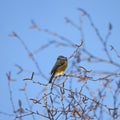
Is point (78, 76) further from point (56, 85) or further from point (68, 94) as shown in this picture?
point (56, 85)

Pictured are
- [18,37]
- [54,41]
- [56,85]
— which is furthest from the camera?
[56,85]

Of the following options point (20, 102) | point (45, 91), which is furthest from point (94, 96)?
point (20, 102)

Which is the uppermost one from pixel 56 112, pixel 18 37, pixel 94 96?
pixel 18 37

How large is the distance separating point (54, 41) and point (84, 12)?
37cm

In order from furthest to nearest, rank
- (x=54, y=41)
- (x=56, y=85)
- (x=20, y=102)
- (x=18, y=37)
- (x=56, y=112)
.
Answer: (x=56, y=85)
(x=20, y=102)
(x=56, y=112)
(x=18, y=37)
(x=54, y=41)

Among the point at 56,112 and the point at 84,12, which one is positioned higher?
the point at 84,12

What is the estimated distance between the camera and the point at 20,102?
12.1ft

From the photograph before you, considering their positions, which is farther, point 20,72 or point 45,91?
point 45,91

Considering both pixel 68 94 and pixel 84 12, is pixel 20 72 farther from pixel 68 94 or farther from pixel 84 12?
pixel 84 12

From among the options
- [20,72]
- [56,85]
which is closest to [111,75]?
[20,72]

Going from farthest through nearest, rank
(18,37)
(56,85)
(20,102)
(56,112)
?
(56,85)
(20,102)
(56,112)
(18,37)

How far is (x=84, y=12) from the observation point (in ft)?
9.18

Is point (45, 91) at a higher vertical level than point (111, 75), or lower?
higher

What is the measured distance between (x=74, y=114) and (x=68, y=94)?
0.86 ft
